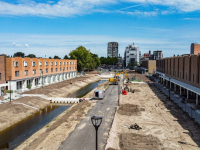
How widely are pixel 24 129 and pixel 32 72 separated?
98.4 ft

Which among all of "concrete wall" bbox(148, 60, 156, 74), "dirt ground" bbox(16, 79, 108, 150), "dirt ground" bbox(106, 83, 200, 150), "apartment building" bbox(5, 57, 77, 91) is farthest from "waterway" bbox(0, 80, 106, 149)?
"concrete wall" bbox(148, 60, 156, 74)

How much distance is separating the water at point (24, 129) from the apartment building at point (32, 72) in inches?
351

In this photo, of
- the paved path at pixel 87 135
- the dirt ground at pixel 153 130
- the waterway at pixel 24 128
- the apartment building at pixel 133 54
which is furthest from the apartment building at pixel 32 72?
the apartment building at pixel 133 54

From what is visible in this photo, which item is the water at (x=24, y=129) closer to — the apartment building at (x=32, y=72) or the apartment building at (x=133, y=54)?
the apartment building at (x=32, y=72)

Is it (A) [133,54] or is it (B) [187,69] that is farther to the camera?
(A) [133,54]

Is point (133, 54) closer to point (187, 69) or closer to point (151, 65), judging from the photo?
point (151, 65)

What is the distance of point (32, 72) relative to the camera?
53281 mm

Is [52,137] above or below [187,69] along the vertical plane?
below

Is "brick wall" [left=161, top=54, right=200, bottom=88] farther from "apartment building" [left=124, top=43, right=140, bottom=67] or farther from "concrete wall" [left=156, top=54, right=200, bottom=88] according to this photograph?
"apartment building" [left=124, top=43, right=140, bottom=67]

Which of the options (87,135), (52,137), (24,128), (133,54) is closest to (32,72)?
(24,128)

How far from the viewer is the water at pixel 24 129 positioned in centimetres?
2167

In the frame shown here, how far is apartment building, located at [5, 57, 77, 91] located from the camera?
1717 inches

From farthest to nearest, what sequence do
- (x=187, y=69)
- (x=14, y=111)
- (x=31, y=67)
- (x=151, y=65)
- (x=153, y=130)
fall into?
(x=151, y=65) < (x=31, y=67) < (x=187, y=69) < (x=14, y=111) < (x=153, y=130)

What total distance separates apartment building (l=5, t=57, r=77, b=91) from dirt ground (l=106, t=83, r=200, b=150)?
71.3ft
